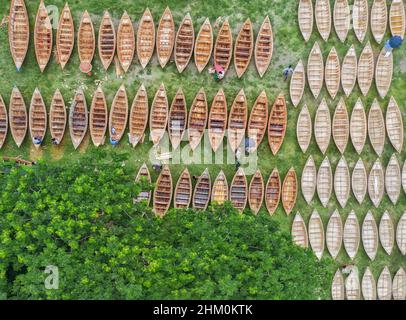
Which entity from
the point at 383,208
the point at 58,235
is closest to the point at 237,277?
the point at 58,235

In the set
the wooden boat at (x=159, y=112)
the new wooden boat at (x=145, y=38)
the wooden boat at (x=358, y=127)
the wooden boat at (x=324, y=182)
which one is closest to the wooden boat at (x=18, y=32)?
the new wooden boat at (x=145, y=38)

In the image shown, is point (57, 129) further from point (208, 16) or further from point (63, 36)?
point (208, 16)

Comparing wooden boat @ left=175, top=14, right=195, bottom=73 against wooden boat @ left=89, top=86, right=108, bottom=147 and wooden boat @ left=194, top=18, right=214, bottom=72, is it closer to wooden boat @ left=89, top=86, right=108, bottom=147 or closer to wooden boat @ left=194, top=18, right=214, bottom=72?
wooden boat @ left=194, top=18, right=214, bottom=72

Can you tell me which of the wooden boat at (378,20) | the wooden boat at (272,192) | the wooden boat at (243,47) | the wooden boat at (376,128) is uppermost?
the wooden boat at (378,20)

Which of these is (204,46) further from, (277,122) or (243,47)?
(277,122)

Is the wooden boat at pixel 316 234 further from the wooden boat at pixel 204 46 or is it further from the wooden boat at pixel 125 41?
the wooden boat at pixel 125 41

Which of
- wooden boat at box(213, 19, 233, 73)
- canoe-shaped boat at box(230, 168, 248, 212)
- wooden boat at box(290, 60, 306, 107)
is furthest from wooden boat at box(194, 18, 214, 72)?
canoe-shaped boat at box(230, 168, 248, 212)

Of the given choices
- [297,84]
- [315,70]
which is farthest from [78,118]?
[315,70]
